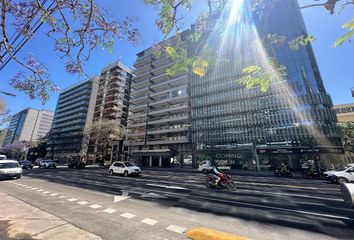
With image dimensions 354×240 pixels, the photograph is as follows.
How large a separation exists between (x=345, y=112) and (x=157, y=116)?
59234 mm

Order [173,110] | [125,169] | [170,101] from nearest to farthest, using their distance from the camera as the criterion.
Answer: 1. [125,169]
2. [173,110]
3. [170,101]

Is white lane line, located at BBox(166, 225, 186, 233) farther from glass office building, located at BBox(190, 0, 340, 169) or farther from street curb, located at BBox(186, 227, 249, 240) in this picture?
glass office building, located at BBox(190, 0, 340, 169)

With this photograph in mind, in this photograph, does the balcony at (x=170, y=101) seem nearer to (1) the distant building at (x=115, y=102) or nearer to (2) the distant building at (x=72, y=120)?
(1) the distant building at (x=115, y=102)

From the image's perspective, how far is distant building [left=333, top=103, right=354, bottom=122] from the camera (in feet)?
181

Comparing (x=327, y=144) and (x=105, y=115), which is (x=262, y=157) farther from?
(x=105, y=115)

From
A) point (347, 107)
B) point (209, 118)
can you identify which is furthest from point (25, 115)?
point (347, 107)

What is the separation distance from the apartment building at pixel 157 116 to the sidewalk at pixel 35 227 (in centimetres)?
4130

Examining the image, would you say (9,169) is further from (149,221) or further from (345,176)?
(345,176)

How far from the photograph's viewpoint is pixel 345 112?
56812 millimetres

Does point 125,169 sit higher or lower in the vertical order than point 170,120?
lower

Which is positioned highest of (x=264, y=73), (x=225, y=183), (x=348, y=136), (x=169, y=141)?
(x=169, y=141)

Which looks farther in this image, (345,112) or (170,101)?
(345,112)

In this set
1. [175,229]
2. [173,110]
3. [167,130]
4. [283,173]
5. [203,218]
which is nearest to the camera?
[175,229]

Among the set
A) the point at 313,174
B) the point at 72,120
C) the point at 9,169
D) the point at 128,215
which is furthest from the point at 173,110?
the point at 72,120
